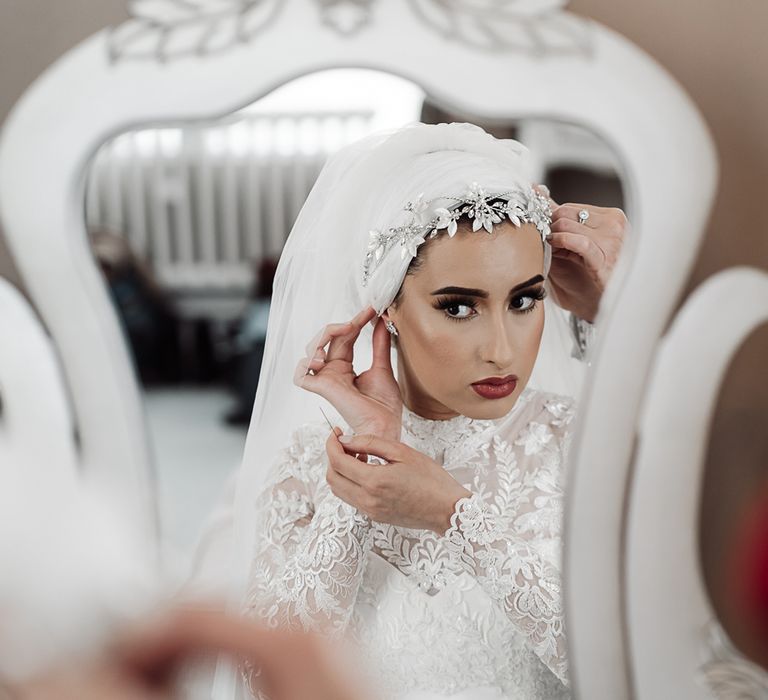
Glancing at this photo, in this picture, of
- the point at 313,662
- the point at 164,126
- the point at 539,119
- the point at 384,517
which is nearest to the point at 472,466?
the point at 384,517

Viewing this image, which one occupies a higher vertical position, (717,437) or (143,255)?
(143,255)

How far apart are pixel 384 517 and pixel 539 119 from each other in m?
0.44

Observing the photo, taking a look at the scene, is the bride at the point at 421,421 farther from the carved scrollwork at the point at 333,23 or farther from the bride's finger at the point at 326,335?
the carved scrollwork at the point at 333,23

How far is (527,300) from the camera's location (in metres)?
0.88

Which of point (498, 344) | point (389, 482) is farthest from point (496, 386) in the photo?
point (389, 482)

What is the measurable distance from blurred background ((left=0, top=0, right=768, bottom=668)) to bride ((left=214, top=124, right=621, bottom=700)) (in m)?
0.03

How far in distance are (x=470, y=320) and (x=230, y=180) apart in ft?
0.94

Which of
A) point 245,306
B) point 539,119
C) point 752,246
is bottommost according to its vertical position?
point 245,306

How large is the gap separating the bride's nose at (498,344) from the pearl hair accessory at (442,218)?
0.10m

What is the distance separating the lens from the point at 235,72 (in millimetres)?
861

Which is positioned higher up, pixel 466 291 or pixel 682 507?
pixel 466 291

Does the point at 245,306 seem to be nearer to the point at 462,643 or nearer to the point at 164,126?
the point at 164,126

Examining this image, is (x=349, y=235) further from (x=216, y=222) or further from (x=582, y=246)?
(x=582, y=246)

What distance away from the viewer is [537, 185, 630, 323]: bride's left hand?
898 mm
